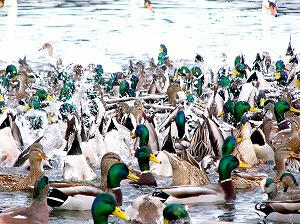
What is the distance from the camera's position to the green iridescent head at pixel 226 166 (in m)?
9.05

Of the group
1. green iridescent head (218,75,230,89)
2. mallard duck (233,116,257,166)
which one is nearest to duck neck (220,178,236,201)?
mallard duck (233,116,257,166)

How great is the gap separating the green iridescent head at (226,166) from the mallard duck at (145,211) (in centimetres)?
131

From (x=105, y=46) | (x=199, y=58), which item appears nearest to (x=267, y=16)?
(x=105, y=46)

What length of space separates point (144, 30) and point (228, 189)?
13.4m

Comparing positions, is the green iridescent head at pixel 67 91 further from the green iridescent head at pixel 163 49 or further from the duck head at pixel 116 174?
the duck head at pixel 116 174

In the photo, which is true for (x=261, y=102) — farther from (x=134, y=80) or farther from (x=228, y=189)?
(x=228, y=189)

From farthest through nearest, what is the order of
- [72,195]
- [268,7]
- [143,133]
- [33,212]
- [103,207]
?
[268,7], [143,133], [72,195], [33,212], [103,207]

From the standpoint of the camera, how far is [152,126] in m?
11.1

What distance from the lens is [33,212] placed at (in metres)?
7.48

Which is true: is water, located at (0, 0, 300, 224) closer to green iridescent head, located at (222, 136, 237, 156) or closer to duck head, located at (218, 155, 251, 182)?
green iridescent head, located at (222, 136, 237, 156)

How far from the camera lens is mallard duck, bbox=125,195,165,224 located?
7805 mm

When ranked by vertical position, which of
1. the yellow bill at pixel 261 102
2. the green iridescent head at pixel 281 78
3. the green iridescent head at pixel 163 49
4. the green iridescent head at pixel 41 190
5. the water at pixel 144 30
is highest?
the green iridescent head at pixel 41 190

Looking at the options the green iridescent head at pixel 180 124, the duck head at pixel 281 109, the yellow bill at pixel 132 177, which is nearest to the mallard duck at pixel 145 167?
the yellow bill at pixel 132 177

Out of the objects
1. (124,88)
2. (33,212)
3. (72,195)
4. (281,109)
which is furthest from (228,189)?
(124,88)
